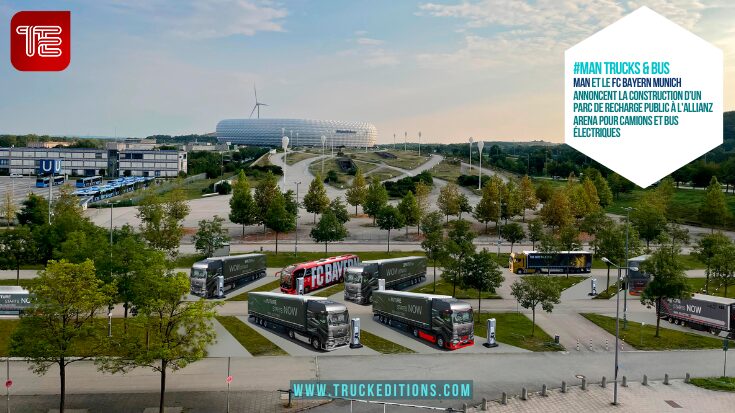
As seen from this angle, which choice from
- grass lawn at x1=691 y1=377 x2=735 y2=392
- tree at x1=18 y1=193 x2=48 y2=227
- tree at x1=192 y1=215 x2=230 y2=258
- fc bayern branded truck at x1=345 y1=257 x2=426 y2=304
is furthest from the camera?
tree at x1=18 y1=193 x2=48 y2=227

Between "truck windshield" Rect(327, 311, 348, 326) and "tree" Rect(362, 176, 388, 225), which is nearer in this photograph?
"truck windshield" Rect(327, 311, 348, 326)

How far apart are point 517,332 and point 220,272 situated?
2116cm

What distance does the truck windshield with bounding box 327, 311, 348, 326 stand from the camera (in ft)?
105

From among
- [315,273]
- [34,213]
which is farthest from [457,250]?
[34,213]

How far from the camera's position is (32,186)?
121062 mm

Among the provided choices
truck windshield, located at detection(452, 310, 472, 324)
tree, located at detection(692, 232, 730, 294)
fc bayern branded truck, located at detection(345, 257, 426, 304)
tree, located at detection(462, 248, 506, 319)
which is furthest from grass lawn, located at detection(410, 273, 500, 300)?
tree, located at detection(692, 232, 730, 294)

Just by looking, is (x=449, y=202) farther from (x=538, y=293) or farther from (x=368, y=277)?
(x=538, y=293)

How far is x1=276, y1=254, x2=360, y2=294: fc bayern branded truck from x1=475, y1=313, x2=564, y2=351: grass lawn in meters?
12.3

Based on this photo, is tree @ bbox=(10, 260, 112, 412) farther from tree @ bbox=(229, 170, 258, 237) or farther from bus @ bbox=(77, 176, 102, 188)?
bus @ bbox=(77, 176, 102, 188)

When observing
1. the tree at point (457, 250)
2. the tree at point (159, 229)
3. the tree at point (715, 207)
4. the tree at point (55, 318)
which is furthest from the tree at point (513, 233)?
the tree at point (55, 318)

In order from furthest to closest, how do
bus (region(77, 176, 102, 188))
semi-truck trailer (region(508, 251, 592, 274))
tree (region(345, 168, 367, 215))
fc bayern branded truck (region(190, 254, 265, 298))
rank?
bus (region(77, 176, 102, 188)) → tree (region(345, 168, 367, 215)) → semi-truck trailer (region(508, 251, 592, 274)) → fc bayern branded truck (region(190, 254, 265, 298))

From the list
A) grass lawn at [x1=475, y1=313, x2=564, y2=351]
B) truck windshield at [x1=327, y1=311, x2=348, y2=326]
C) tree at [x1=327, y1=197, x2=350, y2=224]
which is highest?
tree at [x1=327, y1=197, x2=350, y2=224]

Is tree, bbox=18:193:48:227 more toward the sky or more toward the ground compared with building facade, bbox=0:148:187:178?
more toward the ground

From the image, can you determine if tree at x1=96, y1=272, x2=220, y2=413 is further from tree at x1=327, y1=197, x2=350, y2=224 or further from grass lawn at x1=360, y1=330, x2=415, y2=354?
tree at x1=327, y1=197, x2=350, y2=224
